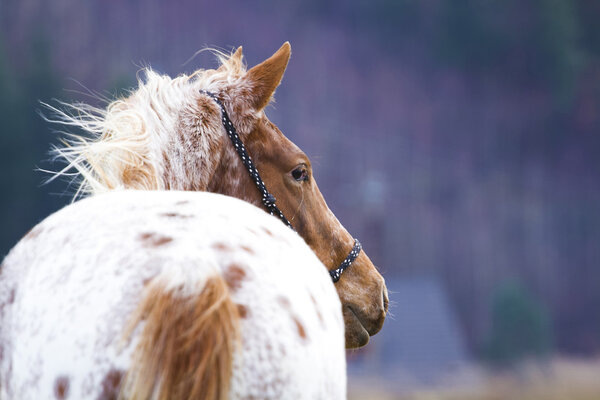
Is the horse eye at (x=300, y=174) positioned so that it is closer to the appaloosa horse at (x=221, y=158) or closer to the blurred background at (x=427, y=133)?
the appaloosa horse at (x=221, y=158)

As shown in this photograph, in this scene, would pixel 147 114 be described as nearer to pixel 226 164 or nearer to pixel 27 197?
pixel 226 164

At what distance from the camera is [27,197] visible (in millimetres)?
27359

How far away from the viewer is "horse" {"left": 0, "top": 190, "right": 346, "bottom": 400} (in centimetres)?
134

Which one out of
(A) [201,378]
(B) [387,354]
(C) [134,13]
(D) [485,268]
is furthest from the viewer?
(C) [134,13]

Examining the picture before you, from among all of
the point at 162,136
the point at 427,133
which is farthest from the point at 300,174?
the point at 427,133

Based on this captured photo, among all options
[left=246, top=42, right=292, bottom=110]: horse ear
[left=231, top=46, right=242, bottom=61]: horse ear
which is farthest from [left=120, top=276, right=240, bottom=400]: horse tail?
[left=231, top=46, right=242, bottom=61]: horse ear

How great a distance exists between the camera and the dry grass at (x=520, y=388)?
1806cm

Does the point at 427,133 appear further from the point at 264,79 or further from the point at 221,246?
the point at 221,246

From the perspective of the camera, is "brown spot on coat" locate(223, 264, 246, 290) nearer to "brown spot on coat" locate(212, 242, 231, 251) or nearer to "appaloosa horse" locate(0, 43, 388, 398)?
"brown spot on coat" locate(212, 242, 231, 251)

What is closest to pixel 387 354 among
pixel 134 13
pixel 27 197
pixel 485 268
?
pixel 485 268

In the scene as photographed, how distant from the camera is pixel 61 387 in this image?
1.36m

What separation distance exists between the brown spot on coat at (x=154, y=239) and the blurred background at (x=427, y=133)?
21764 mm

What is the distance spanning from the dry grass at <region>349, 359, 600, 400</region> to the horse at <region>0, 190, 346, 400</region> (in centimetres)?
1613

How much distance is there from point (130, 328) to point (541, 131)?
45.7 meters
